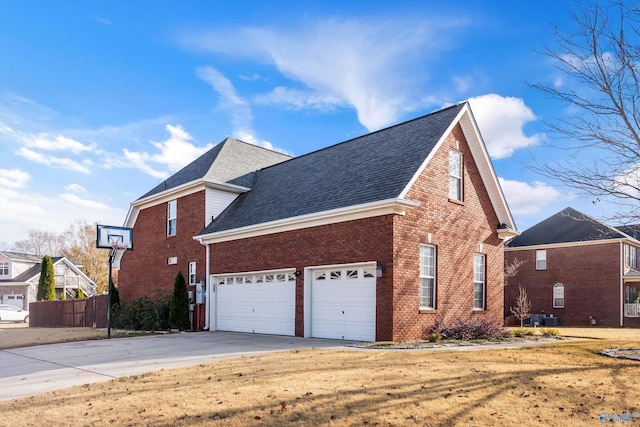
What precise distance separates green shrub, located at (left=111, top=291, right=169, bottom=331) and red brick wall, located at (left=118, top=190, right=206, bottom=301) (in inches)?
43.9

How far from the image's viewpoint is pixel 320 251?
1684 cm

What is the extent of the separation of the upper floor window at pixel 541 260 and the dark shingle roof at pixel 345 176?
21.9m

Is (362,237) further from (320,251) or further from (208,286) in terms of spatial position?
(208,286)

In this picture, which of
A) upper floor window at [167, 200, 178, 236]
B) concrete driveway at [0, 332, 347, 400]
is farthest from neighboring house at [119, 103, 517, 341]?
concrete driveway at [0, 332, 347, 400]

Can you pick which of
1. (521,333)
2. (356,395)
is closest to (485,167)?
(521,333)

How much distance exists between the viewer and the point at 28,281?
5134 cm

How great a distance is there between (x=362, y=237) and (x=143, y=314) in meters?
13.0

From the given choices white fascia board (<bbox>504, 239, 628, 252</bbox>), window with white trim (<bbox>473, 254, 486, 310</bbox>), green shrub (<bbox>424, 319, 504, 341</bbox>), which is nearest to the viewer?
green shrub (<bbox>424, 319, 504, 341</bbox>)

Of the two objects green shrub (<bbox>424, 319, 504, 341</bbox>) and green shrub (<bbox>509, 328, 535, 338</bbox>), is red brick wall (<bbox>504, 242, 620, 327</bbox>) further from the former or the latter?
green shrub (<bbox>424, 319, 504, 341</bbox>)

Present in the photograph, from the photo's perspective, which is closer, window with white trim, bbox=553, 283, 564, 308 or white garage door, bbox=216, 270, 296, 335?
white garage door, bbox=216, 270, 296, 335

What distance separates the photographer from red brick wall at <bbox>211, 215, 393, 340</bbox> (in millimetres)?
14891

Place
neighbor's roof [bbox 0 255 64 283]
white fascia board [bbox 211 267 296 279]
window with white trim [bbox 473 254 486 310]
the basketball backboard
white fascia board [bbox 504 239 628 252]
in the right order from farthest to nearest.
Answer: neighbor's roof [bbox 0 255 64 283] → white fascia board [bbox 504 239 628 252] → the basketball backboard → window with white trim [bbox 473 254 486 310] → white fascia board [bbox 211 267 296 279]

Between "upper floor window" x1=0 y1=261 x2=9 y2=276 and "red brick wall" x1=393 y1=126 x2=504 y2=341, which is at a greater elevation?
"red brick wall" x1=393 y1=126 x2=504 y2=341

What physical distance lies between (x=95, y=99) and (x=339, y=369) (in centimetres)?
1300
